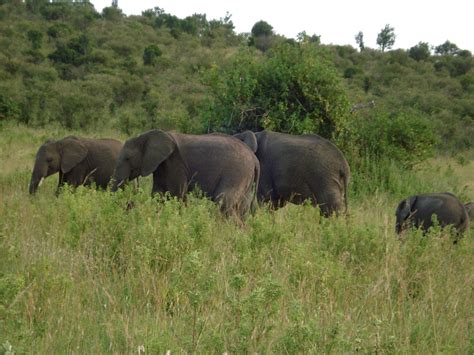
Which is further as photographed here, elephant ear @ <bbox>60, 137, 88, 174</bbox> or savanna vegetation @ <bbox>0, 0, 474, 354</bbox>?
elephant ear @ <bbox>60, 137, 88, 174</bbox>

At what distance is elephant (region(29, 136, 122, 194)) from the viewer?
10656 millimetres

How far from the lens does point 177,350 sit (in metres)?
3.33

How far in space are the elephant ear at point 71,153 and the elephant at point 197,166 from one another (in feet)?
9.59

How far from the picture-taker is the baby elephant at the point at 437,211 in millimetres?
7121

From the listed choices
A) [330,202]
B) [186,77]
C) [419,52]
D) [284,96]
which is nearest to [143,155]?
[330,202]

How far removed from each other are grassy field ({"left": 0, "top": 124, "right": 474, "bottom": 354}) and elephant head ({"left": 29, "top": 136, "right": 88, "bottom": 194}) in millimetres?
3863

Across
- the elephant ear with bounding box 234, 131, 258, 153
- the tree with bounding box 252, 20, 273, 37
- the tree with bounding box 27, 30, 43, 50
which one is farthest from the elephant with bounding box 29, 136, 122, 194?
the tree with bounding box 252, 20, 273, 37

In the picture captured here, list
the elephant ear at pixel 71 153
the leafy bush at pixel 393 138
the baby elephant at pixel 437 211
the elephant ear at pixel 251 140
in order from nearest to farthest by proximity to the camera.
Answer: the baby elephant at pixel 437 211 < the elephant ear at pixel 251 140 < the elephant ear at pixel 71 153 < the leafy bush at pixel 393 138

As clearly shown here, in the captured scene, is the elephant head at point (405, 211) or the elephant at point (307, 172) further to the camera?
the elephant at point (307, 172)

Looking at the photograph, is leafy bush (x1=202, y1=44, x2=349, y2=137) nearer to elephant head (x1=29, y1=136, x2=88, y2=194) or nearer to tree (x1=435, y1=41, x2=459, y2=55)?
elephant head (x1=29, y1=136, x2=88, y2=194)

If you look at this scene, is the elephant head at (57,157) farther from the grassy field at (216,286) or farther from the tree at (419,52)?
the tree at (419,52)

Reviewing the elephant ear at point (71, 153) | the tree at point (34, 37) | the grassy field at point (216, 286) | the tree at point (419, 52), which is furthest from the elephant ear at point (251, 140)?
the tree at point (419, 52)

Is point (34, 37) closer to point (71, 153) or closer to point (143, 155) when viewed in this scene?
point (71, 153)

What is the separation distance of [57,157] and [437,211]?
6488 millimetres
